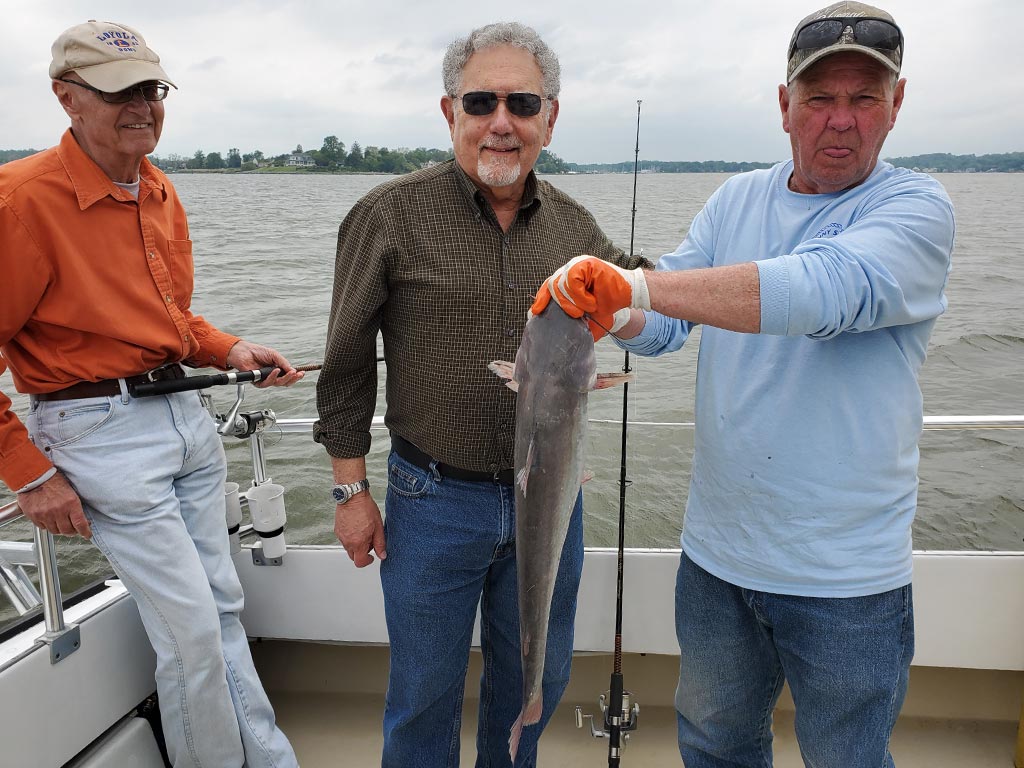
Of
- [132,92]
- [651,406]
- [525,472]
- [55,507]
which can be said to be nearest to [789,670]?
[525,472]

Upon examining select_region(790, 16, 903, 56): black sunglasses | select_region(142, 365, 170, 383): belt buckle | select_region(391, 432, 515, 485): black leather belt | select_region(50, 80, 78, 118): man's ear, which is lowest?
select_region(391, 432, 515, 485): black leather belt

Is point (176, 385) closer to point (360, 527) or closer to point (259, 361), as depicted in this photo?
point (259, 361)

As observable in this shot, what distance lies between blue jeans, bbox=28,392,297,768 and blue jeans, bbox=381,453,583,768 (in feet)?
2.13

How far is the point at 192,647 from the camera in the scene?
7.96 ft

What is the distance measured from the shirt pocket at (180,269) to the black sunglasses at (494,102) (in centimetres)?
140

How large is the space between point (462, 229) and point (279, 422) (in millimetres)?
1505

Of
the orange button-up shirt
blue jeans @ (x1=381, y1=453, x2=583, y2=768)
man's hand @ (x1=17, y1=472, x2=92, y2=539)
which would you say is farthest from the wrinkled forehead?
man's hand @ (x1=17, y1=472, x2=92, y2=539)

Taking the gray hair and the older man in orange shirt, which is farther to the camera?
the older man in orange shirt

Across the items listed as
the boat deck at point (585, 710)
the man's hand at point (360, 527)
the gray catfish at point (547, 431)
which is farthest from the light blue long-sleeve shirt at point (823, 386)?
the boat deck at point (585, 710)

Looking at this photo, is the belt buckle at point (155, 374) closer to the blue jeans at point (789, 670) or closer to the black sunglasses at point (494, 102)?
the black sunglasses at point (494, 102)

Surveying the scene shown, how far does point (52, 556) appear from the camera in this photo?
2.36 metres

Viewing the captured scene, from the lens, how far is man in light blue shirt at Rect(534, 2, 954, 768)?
5.30 ft

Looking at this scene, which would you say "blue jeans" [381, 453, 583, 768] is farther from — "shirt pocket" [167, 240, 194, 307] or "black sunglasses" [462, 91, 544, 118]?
"shirt pocket" [167, 240, 194, 307]

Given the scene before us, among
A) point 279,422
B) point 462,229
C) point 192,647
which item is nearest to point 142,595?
point 192,647
